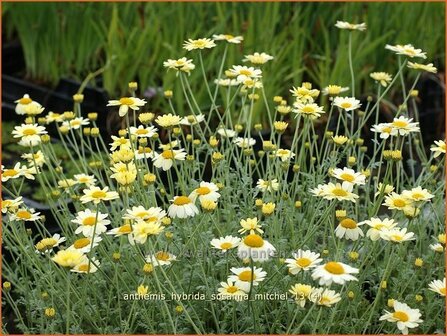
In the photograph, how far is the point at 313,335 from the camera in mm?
1530

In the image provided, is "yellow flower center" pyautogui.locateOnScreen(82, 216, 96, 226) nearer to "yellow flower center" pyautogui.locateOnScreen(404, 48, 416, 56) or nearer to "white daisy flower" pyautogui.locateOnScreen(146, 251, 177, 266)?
"white daisy flower" pyautogui.locateOnScreen(146, 251, 177, 266)

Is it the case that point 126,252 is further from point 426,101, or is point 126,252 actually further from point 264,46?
point 426,101

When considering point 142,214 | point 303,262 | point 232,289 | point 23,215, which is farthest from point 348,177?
point 23,215

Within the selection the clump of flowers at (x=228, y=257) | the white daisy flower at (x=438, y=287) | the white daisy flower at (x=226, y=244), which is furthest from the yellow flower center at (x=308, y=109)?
the white daisy flower at (x=438, y=287)

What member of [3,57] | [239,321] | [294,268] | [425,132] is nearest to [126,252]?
[239,321]

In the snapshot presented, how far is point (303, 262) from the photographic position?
1.53m

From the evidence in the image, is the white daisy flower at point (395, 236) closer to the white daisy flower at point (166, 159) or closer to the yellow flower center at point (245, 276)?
the yellow flower center at point (245, 276)

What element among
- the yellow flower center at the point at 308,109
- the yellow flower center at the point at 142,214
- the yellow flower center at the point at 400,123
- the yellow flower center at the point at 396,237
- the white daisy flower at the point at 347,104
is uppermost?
the yellow flower center at the point at 308,109

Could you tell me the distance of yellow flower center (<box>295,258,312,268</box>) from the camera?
1524mm

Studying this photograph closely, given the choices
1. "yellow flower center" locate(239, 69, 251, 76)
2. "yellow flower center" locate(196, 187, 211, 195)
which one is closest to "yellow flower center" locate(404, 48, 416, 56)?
"yellow flower center" locate(239, 69, 251, 76)

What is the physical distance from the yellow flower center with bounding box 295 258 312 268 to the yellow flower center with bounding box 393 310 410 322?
21 centimetres

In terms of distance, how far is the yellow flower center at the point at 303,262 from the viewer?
1.52 meters

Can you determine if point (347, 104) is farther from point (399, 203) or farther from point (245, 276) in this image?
point (245, 276)

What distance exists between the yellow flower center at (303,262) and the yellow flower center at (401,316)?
0.69ft
